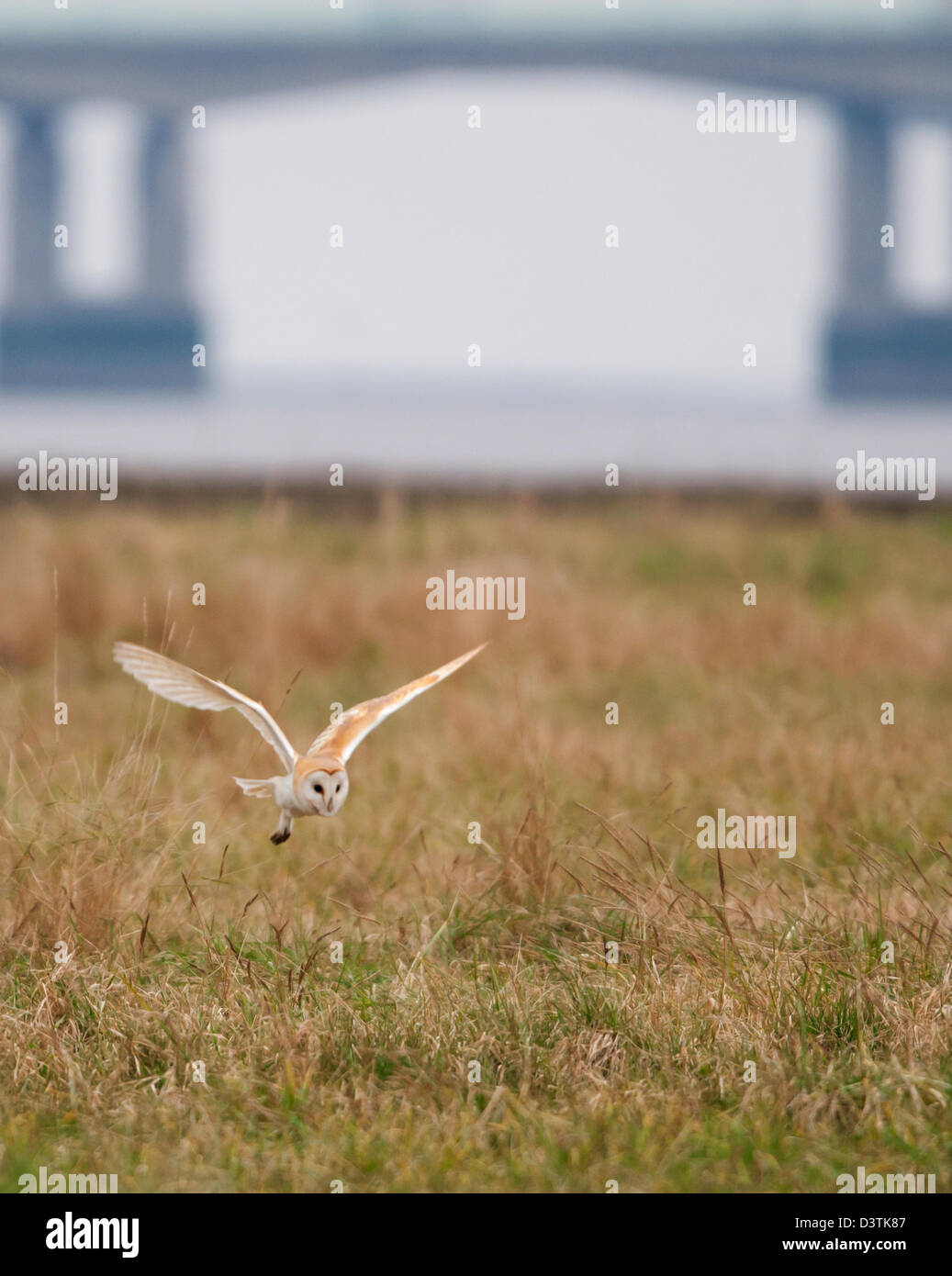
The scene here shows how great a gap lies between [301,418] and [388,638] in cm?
1356

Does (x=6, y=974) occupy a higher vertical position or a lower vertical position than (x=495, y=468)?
lower

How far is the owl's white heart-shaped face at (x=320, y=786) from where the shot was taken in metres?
2.95

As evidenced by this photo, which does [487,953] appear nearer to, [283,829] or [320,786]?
[283,829]

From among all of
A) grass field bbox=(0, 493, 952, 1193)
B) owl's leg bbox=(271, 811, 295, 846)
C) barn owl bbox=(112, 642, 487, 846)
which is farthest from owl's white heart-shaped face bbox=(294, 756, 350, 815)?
grass field bbox=(0, 493, 952, 1193)

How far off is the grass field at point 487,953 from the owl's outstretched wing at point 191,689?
0.43m

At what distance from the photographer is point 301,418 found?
21547 mm

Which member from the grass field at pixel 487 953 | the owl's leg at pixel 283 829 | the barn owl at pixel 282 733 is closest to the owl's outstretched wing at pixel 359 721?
the barn owl at pixel 282 733

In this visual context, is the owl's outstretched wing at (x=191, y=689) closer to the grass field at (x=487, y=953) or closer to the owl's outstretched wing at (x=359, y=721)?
the owl's outstretched wing at (x=359, y=721)

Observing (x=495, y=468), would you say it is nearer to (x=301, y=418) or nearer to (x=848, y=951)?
(x=301, y=418)

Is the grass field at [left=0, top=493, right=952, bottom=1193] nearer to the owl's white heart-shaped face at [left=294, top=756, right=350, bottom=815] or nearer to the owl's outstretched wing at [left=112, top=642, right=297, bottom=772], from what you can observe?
the owl's outstretched wing at [left=112, top=642, right=297, bottom=772]

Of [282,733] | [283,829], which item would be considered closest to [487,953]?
[283,829]

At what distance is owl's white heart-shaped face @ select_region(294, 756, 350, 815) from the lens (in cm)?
295

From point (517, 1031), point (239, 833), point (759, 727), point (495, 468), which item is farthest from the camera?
point (495, 468)

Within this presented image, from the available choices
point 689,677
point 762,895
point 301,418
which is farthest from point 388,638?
point 301,418
